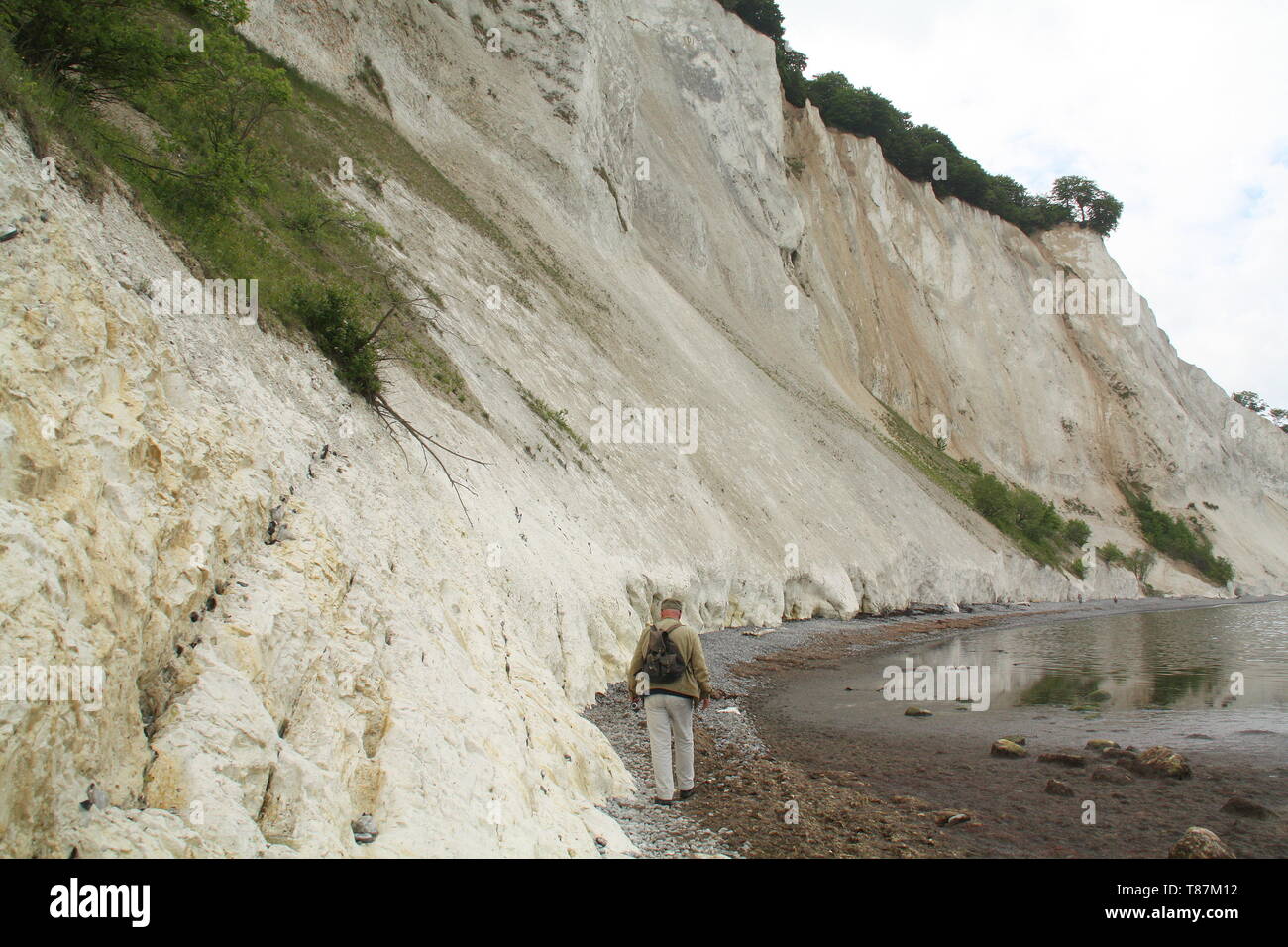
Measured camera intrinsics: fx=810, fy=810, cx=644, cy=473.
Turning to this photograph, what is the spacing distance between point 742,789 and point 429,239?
17.2 m

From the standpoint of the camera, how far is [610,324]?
27500mm

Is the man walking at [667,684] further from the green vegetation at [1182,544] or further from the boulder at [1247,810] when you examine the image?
the green vegetation at [1182,544]

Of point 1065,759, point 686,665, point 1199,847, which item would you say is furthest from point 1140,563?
point 686,665

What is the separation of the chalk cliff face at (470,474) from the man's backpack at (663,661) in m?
0.94

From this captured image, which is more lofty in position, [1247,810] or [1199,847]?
[1199,847]

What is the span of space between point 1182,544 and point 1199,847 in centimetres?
6730

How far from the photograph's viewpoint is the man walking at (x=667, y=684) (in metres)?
7.35

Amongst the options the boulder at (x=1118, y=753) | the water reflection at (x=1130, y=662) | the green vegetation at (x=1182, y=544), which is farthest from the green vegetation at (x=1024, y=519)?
the boulder at (x=1118, y=753)

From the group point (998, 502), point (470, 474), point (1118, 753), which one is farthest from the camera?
point (998, 502)

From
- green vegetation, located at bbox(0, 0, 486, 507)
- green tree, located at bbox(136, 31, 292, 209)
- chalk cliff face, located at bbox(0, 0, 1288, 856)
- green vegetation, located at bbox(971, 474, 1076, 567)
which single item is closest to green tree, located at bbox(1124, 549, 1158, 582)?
chalk cliff face, located at bbox(0, 0, 1288, 856)

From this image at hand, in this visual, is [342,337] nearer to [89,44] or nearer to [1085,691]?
[89,44]

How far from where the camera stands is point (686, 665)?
24.2ft

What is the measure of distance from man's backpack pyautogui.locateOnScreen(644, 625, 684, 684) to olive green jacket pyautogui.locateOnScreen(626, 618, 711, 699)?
0.11ft
